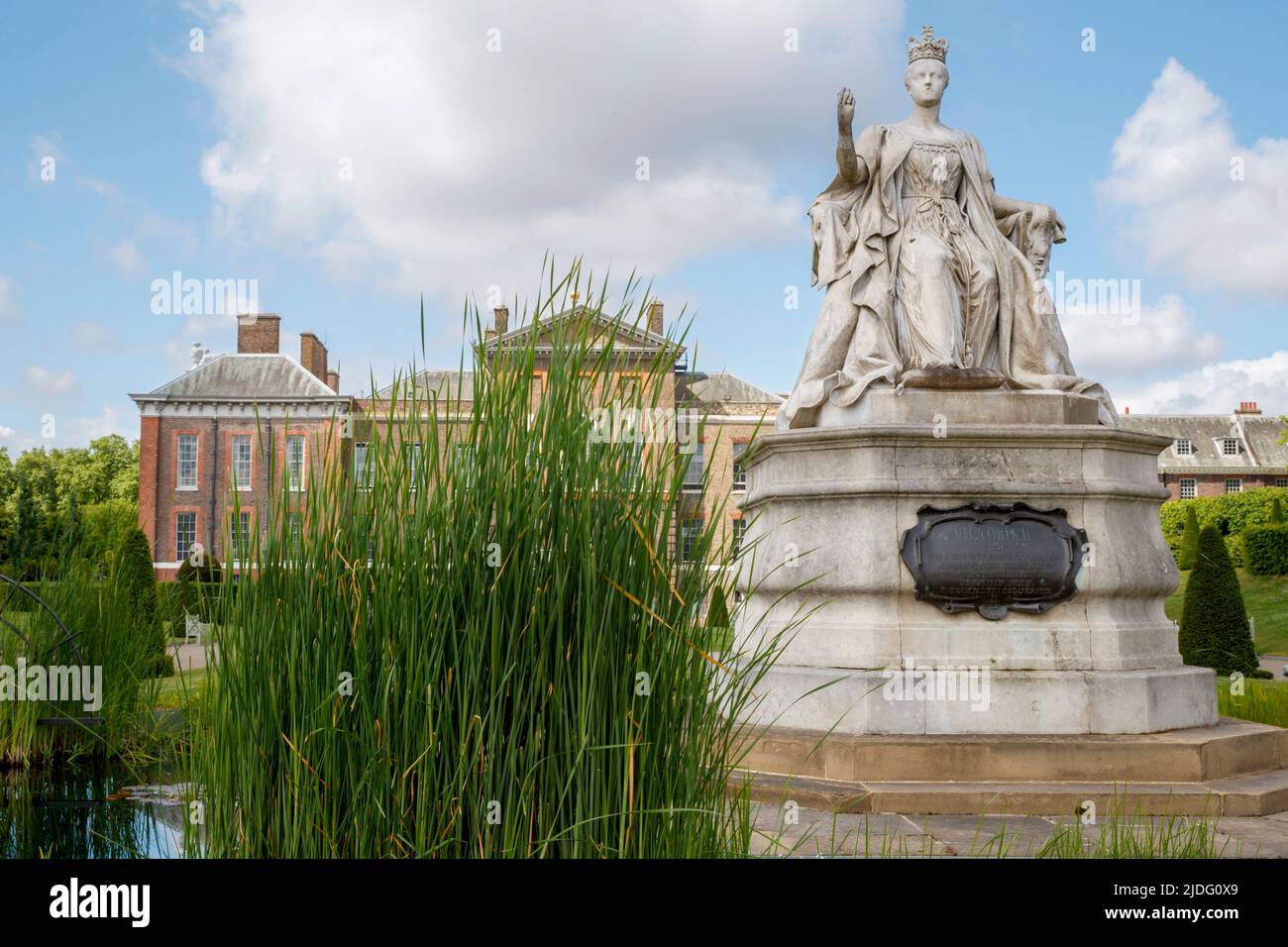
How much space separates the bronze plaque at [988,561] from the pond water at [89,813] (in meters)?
4.20

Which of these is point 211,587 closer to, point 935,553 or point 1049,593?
point 935,553

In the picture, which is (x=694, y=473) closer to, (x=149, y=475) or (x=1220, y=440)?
(x=149, y=475)

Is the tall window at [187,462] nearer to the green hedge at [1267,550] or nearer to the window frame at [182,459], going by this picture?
the window frame at [182,459]

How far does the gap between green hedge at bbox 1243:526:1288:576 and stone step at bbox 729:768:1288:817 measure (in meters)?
29.4

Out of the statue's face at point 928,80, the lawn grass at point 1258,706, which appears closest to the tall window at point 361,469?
the statue's face at point 928,80

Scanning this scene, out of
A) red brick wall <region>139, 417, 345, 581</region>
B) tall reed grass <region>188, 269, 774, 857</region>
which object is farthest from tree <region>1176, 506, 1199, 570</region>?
tall reed grass <region>188, 269, 774, 857</region>

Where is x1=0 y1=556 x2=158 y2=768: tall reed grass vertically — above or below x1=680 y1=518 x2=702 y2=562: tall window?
below

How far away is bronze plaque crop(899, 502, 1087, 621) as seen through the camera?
616 centimetres

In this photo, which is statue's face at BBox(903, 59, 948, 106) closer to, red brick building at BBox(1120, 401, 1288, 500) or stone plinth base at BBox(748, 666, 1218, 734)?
stone plinth base at BBox(748, 666, 1218, 734)

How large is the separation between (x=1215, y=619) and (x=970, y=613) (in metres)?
12.0

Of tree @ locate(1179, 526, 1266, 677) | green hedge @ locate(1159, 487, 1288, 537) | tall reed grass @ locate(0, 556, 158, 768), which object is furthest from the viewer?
green hedge @ locate(1159, 487, 1288, 537)

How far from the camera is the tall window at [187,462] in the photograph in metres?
46.2

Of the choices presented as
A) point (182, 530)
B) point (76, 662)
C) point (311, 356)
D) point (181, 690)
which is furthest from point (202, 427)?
point (181, 690)
